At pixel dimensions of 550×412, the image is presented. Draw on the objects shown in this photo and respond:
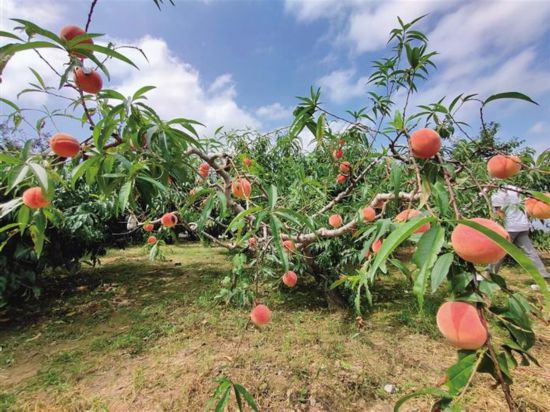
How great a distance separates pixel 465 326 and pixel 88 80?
106 centimetres

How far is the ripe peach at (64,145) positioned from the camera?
83 cm

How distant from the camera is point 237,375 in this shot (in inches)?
81.0

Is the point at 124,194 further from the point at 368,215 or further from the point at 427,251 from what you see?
the point at 368,215

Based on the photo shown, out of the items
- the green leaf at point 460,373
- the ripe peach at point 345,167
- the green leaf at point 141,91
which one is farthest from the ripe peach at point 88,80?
the ripe peach at point 345,167

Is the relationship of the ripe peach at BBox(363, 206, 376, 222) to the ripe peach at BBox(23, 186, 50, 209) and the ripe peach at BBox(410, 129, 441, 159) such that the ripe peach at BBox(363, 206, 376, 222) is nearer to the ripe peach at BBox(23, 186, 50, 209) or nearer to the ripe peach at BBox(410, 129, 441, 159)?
the ripe peach at BBox(410, 129, 441, 159)

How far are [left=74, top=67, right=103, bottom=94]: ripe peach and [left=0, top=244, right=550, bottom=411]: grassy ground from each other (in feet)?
3.93

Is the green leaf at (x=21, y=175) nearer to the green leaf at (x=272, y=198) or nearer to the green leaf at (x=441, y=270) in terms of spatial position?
the green leaf at (x=272, y=198)

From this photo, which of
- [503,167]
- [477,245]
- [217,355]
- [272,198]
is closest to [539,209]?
[503,167]

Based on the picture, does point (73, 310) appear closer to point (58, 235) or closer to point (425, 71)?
point (58, 235)

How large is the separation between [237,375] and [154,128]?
6.05 feet

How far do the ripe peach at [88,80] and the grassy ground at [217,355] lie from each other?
1197 millimetres

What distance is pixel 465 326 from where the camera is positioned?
1.86 ft

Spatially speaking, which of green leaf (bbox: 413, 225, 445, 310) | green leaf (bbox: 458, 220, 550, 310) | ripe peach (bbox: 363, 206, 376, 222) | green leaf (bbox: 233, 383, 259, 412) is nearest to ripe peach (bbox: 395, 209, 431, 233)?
green leaf (bbox: 413, 225, 445, 310)

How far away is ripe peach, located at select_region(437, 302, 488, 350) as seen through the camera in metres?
0.56
